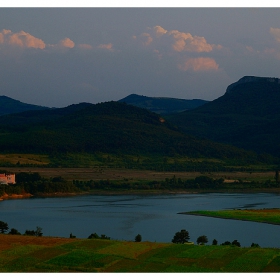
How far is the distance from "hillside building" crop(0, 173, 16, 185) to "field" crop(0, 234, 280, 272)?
56.3 m

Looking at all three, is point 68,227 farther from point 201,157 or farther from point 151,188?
point 201,157

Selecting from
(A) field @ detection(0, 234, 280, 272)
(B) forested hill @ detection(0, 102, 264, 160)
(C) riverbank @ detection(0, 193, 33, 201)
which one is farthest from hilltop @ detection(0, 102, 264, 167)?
(A) field @ detection(0, 234, 280, 272)

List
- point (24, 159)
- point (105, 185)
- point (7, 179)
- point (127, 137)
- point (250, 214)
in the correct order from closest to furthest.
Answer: point (250, 214), point (7, 179), point (105, 185), point (24, 159), point (127, 137)

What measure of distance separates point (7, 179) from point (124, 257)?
62.8 meters

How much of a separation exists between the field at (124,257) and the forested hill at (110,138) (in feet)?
303

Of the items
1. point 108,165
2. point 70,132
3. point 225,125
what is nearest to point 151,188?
point 108,165

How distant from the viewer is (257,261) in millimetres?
31219

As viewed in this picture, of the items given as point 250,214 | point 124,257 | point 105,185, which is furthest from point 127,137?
point 124,257

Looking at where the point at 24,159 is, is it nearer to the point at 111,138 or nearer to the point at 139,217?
the point at 111,138

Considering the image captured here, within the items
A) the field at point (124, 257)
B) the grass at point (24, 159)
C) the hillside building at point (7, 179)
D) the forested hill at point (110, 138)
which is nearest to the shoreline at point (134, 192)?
the hillside building at point (7, 179)

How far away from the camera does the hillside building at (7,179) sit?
301 feet

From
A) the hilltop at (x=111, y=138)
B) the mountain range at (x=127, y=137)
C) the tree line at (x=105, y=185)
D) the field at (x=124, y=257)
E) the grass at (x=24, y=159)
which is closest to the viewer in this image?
the field at (x=124, y=257)

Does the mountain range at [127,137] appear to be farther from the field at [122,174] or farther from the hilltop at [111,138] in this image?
the field at [122,174]

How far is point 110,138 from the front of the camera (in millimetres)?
142375
